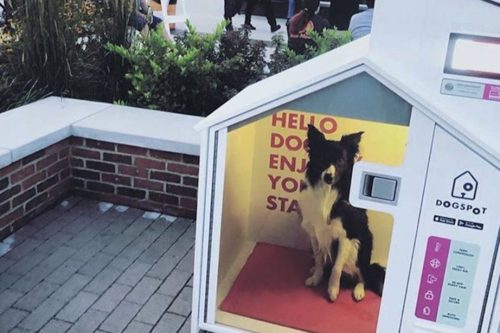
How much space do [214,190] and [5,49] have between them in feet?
10.1

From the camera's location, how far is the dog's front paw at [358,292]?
2.70 metres

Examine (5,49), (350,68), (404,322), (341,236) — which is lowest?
(404,322)

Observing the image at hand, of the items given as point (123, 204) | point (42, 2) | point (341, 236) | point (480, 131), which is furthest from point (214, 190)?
point (42, 2)

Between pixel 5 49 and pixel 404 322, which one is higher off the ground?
pixel 5 49

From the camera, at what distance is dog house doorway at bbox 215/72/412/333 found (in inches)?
94.4

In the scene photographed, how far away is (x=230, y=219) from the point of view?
9.02 feet

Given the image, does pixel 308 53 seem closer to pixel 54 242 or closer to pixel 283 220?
pixel 283 220

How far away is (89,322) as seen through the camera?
281 centimetres

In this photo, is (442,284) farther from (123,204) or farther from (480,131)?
(123,204)

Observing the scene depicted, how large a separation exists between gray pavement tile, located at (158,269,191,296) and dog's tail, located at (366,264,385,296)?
100 cm

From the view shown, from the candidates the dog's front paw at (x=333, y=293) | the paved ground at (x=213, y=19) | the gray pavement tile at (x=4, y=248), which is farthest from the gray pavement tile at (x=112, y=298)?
the paved ground at (x=213, y=19)

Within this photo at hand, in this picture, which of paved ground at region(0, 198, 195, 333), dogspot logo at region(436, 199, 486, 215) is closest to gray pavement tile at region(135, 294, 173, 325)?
paved ground at region(0, 198, 195, 333)

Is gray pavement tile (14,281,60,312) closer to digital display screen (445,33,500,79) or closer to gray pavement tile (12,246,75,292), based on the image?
gray pavement tile (12,246,75,292)

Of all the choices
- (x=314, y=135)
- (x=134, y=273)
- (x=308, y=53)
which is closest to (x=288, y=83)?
(x=314, y=135)
